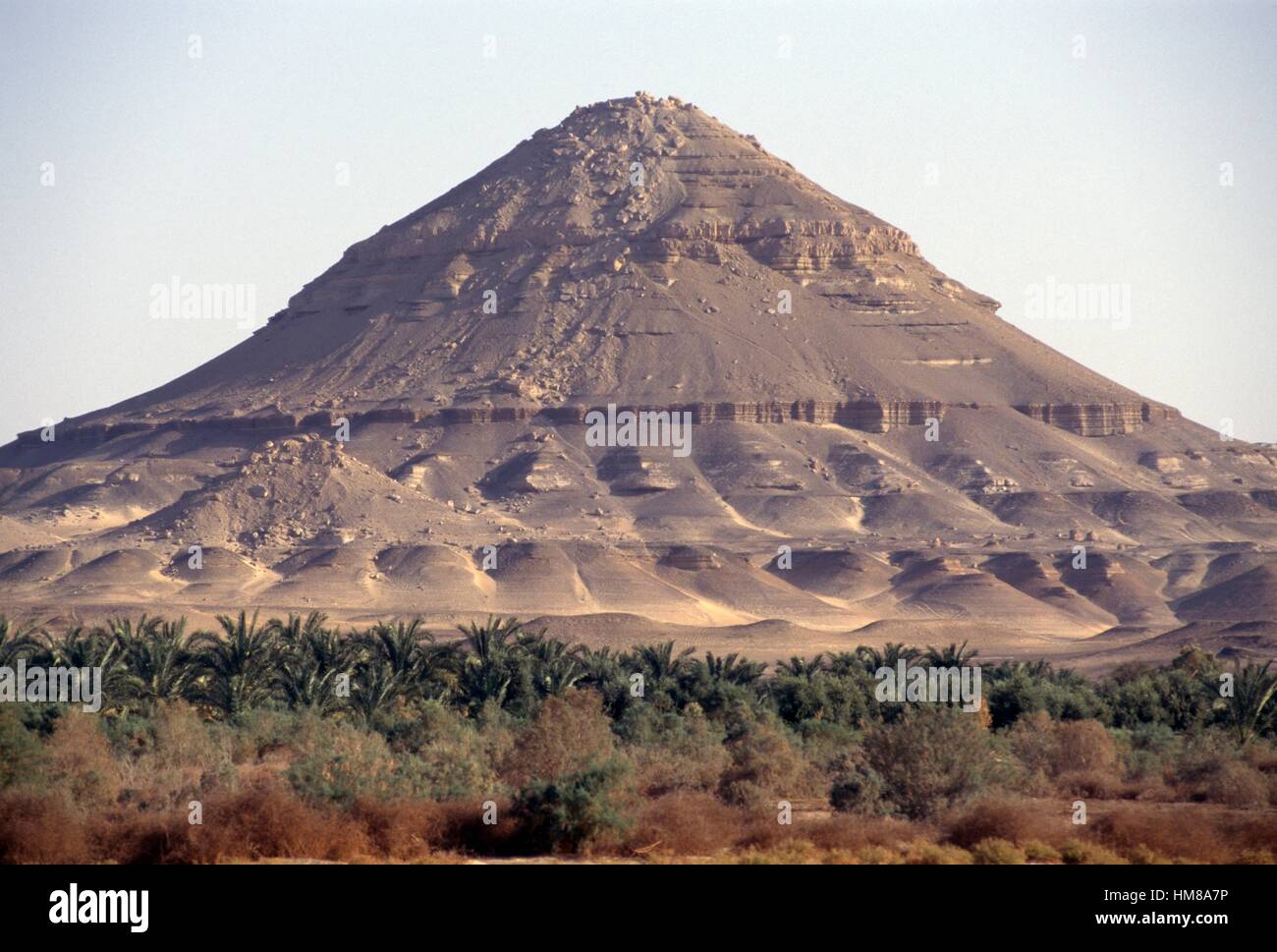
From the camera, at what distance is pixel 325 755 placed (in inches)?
1206

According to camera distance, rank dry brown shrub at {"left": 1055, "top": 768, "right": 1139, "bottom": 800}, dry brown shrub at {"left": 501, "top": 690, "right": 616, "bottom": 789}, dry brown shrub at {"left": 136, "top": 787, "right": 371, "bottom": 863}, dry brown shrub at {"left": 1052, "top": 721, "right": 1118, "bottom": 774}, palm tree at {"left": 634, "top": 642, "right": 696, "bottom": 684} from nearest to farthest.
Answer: dry brown shrub at {"left": 136, "top": 787, "right": 371, "bottom": 863}
dry brown shrub at {"left": 501, "top": 690, "right": 616, "bottom": 789}
dry brown shrub at {"left": 1055, "top": 768, "right": 1139, "bottom": 800}
dry brown shrub at {"left": 1052, "top": 721, "right": 1118, "bottom": 774}
palm tree at {"left": 634, "top": 642, "right": 696, "bottom": 684}

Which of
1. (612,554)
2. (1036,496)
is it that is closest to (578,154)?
(1036,496)

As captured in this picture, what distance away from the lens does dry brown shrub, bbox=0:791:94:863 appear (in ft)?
84.0

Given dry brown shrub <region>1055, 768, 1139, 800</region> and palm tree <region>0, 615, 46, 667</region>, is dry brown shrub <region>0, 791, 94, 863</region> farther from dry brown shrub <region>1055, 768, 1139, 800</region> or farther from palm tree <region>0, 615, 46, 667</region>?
palm tree <region>0, 615, 46, 667</region>

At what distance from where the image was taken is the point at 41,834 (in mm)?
25797

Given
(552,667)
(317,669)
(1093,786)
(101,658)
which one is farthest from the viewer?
(552,667)

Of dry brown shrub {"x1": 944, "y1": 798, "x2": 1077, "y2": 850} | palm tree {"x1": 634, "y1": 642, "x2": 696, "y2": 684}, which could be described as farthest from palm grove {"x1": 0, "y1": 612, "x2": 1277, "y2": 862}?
dry brown shrub {"x1": 944, "y1": 798, "x2": 1077, "y2": 850}

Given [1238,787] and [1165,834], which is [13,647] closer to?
[1238,787]

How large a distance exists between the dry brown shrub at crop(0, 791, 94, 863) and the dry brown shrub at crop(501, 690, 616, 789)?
25.4 ft

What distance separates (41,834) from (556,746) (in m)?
9.21

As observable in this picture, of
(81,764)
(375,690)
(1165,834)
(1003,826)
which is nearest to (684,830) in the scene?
(1003,826)

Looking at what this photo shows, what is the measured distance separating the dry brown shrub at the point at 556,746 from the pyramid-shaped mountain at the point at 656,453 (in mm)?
53111

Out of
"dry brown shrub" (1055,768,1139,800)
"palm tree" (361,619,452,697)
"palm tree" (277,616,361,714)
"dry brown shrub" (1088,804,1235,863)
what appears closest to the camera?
"dry brown shrub" (1088,804,1235,863)
